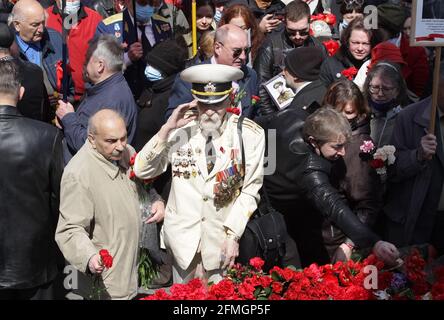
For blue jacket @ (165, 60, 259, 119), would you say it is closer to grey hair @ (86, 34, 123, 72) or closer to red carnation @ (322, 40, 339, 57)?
grey hair @ (86, 34, 123, 72)

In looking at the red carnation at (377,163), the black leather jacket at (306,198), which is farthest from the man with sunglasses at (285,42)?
the red carnation at (377,163)

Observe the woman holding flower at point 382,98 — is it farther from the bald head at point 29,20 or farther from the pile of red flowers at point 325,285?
the bald head at point 29,20

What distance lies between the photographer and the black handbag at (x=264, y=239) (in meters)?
6.30

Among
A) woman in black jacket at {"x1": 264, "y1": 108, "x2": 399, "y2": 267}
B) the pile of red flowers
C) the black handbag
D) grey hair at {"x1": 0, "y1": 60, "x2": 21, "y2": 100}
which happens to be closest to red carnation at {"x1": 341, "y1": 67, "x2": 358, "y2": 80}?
woman in black jacket at {"x1": 264, "y1": 108, "x2": 399, "y2": 267}

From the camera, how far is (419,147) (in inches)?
266

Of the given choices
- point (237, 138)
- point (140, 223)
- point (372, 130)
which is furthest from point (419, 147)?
point (140, 223)

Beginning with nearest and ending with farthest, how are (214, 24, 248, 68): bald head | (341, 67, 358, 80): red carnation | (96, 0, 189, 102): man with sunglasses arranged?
1. (214, 24, 248, 68): bald head
2. (341, 67, 358, 80): red carnation
3. (96, 0, 189, 102): man with sunglasses

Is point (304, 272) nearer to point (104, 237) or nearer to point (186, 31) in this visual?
point (104, 237)

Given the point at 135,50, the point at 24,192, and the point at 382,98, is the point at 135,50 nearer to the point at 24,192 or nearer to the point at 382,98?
the point at 382,98

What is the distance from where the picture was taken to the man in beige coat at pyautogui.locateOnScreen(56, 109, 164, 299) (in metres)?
6.00

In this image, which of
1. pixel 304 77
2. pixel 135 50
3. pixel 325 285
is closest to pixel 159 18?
pixel 135 50

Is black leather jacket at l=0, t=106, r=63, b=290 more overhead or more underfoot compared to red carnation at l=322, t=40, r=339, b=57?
more overhead

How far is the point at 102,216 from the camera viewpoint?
240 inches

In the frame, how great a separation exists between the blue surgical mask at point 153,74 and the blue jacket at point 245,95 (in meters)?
0.54
